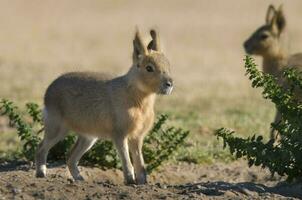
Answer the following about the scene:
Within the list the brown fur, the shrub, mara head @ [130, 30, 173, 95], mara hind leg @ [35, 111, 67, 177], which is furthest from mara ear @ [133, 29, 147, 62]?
the brown fur

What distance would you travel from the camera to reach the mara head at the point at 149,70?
863cm

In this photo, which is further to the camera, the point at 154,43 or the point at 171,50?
the point at 171,50

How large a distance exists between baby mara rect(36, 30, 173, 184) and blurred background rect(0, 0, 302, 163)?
230 centimetres

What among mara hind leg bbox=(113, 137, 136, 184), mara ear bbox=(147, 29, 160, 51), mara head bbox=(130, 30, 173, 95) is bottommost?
mara hind leg bbox=(113, 137, 136, 184)

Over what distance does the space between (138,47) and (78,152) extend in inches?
52.0

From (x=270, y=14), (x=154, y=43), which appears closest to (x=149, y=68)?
(x=154, y=43)

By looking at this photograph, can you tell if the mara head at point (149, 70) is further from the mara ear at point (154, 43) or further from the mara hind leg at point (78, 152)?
the mara hind leg at point (78, 152)

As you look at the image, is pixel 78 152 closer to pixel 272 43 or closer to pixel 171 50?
pixel 272 43

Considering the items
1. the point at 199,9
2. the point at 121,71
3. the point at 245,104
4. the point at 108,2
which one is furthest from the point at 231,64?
the point at 108,2

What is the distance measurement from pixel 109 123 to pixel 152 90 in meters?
0.54

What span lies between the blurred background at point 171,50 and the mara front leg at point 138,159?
7.23ft

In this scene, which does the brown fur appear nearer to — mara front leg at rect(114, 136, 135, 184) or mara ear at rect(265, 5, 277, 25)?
mara ear at rect(265, 5, 277, 25)

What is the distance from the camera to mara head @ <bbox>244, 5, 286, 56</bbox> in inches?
545

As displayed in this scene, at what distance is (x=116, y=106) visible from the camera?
8.73 meters
